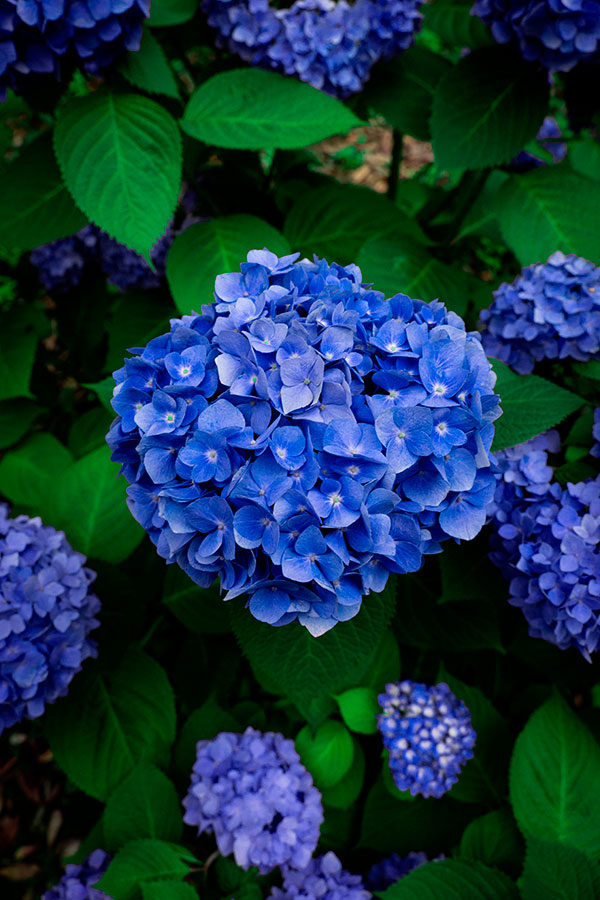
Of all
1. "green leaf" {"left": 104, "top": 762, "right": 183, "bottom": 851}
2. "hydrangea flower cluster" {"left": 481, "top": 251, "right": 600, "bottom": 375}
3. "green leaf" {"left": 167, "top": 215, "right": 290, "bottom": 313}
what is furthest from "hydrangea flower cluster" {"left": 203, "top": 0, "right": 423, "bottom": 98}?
"green leaf" {"left": 104, "top": 762, "right": 183, "bottom": 851}

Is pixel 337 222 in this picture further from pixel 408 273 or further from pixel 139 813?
pixel 139 813

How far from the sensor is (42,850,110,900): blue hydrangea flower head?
1470 mm

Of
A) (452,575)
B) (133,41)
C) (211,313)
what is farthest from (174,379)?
(133,41)

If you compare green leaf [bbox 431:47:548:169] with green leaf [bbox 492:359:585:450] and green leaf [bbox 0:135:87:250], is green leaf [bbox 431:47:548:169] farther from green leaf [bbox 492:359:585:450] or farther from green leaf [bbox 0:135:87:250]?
green leaf [bbox 0:135:87:250]

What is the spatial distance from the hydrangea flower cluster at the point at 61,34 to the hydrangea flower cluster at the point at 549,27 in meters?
0.82

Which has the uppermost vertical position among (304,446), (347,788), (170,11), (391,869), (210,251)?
(170,11)

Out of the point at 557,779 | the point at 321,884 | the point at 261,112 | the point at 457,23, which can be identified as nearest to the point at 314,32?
the point at 261,112

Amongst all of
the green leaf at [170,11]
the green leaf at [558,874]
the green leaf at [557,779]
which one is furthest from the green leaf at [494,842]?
the green leaf at [170,11]

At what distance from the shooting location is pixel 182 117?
5.90 ft

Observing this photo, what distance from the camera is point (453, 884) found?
1.35 meters

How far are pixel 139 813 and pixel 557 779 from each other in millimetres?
937

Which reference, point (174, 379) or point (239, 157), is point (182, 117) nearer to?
point (239, 157)

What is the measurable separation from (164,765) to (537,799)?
0.87m

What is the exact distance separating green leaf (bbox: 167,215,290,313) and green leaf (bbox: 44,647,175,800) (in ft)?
3.04
